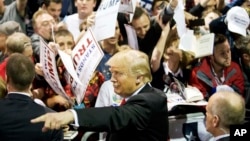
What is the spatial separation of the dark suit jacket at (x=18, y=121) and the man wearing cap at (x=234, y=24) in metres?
3.09

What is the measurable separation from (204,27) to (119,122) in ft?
11.6

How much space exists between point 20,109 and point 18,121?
75 mm

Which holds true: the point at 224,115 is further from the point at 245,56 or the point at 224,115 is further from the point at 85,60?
the point at 245,56

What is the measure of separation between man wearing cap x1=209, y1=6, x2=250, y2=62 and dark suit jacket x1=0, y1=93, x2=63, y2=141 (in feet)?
10.1

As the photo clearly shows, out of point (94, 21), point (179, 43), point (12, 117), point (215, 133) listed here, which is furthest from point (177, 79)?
point (12, 117)

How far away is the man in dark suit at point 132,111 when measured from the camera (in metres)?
2.88

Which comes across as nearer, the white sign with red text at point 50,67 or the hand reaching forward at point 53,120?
the hand reaching forward at point 53,120

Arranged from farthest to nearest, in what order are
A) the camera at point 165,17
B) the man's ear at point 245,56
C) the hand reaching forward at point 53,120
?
the man's ear at point 245,56 → the camera at point 165,17 → the hand reaching forward at point 53,120

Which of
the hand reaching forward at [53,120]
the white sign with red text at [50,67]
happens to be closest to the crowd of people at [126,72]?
the hand reaching forward at [53,120]

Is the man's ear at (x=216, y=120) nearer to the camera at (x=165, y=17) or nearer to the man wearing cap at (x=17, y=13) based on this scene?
the camera at (x=165, y=17)

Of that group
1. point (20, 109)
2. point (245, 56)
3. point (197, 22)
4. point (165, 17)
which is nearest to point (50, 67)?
point (20, 109)

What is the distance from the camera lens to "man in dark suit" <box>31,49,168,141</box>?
113 inches

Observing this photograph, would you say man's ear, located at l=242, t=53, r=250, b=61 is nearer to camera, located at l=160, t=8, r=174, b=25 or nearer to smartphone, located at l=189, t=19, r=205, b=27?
smartphone, located at l=189, t=19, r=205, b=27

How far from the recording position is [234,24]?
19.7 ft
